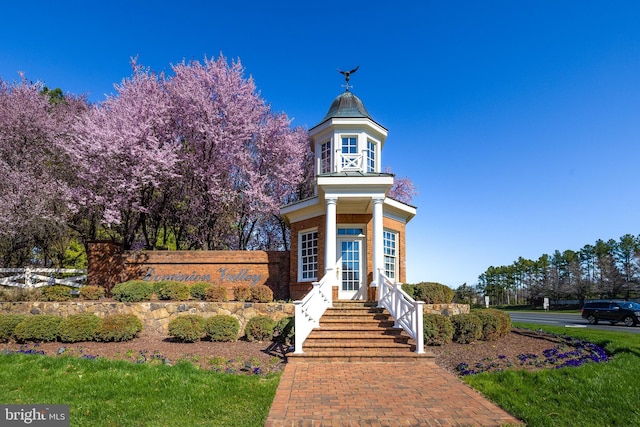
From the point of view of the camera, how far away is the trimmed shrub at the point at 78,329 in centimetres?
984

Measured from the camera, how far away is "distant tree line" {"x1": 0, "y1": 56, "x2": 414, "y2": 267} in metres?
15.2

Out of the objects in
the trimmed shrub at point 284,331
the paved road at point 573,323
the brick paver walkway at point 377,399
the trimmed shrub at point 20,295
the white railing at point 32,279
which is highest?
the white railing at point 32,279

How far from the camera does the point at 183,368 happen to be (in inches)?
286

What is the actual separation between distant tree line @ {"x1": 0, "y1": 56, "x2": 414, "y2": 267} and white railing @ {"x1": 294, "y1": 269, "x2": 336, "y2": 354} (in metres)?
7.19

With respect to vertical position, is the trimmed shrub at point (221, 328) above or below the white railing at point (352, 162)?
below

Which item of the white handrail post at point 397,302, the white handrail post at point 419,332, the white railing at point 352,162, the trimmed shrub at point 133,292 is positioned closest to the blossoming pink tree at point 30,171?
the trimmed shrub at point 133,292

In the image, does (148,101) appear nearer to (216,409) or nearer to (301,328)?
(301,328)

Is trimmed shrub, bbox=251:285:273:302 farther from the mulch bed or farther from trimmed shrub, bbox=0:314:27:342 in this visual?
trimmed shrub, bbox=0:314:27:342

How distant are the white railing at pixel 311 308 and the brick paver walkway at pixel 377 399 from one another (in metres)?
1.04

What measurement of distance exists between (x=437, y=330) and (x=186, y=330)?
623cm

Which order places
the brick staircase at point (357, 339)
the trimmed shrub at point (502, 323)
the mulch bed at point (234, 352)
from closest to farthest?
1. the mulch bed at point (234, 352)
2. the brick staircase at point (357, 339)
3. the trimmed shrub at point (502, 323)

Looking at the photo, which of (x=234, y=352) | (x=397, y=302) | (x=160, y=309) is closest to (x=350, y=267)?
(x=397, y=302)

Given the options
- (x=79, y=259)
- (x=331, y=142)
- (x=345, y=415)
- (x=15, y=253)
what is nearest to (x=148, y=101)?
(x=331, y=142)

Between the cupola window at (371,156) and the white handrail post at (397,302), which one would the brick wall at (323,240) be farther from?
the white handrail post at (397,302)
